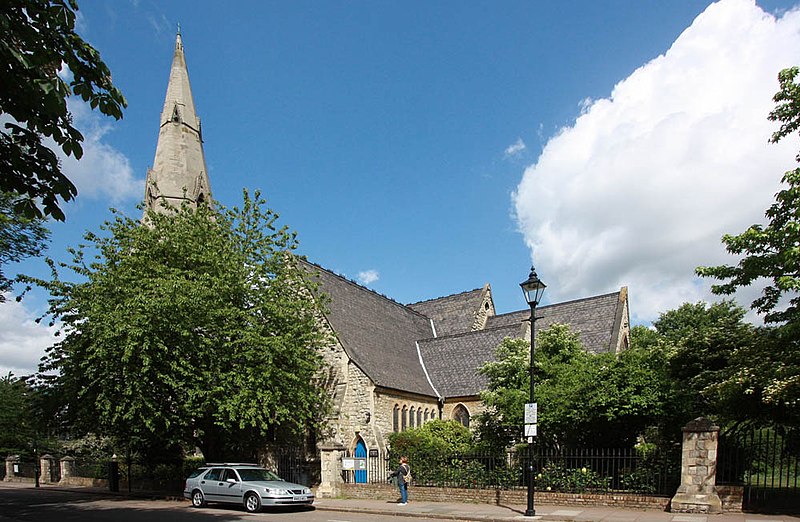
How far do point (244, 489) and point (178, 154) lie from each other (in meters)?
27.6

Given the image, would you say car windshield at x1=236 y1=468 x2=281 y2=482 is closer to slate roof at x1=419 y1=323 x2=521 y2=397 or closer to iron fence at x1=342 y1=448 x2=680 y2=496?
iron fence at x1=342 y1=448 x2=680 y2=496

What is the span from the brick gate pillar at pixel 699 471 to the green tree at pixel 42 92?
48.8 feet

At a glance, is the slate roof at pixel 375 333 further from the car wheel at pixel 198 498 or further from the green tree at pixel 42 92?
the green tree at pixel 42 92

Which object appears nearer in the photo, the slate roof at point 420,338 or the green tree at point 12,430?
the slate roof at point 420,338

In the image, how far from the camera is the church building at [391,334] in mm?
24969

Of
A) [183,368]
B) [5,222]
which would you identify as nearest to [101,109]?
[5,222]

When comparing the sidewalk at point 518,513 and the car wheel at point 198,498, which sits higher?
the sidewalk at point 518,513

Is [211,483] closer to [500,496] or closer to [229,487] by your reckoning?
[229,487]

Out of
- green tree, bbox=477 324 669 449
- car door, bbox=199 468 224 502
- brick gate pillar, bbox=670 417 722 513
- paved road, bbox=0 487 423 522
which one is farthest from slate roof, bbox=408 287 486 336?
brick gate pillar, bbox=670 417 722 513

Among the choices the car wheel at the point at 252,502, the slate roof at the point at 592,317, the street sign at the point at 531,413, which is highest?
the slate roof at the point at 592,317

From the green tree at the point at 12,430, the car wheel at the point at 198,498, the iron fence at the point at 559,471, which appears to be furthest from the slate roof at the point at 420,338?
the green tree at the point at 12,430

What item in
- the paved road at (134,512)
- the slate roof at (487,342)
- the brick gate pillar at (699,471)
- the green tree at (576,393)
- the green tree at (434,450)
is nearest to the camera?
the brick gate pillar at (699,471)

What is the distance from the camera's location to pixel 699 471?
46.4 feet

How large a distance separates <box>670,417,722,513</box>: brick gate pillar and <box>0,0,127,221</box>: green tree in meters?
14.9
